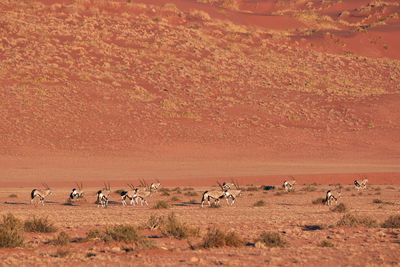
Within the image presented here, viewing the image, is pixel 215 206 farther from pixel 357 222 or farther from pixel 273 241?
pixel 273 241

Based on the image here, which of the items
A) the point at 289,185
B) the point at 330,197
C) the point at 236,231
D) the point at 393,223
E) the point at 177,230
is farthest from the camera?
the point at 289,185

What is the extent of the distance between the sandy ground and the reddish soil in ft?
0.77

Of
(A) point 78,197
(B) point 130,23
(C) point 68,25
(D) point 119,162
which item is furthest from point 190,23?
(A) point 78,197

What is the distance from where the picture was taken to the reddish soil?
37.7 meters

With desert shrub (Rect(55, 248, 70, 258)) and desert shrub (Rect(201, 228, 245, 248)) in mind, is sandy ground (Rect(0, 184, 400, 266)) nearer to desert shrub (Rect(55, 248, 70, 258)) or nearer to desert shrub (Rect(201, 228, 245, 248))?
desert shrub (Rect(55, 248, 70, 258))

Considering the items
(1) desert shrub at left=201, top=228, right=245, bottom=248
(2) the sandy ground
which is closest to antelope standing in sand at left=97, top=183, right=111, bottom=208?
(2) the sandy ground

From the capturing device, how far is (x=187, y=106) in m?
53.7

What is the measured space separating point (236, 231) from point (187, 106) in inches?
1567

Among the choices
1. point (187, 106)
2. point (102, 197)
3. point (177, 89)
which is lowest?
point (102, 197)

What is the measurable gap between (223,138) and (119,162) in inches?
407

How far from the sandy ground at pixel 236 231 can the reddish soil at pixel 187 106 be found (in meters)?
0.24

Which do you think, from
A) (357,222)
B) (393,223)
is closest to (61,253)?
(357,222)

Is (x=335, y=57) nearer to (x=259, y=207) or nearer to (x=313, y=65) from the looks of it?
(x=313, y=65)

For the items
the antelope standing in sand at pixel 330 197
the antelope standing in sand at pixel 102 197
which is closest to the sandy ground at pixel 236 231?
the antelope standing in sand at pixel 102 197
